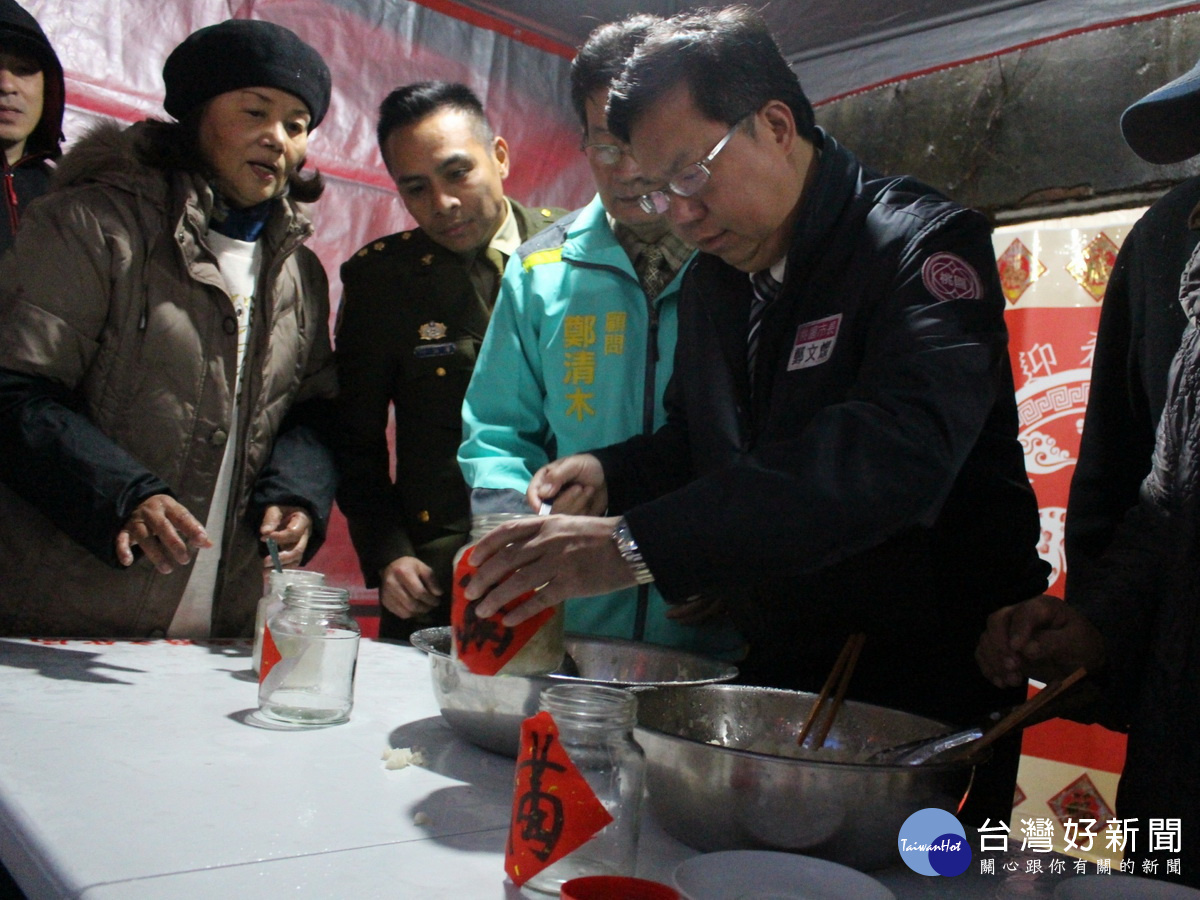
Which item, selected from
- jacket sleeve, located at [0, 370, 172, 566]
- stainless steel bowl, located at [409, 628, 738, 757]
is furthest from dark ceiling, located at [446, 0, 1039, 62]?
stainless steel bowl, located at [409, 628, 738, 757]

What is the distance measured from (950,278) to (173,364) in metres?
1.49

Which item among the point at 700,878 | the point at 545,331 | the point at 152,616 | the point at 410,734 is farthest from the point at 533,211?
the point at 700,878

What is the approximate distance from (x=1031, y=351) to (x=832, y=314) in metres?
2.01

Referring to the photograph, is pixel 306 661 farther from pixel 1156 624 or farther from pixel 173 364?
pixel 1156 624

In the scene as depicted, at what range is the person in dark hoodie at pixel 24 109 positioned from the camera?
2518mm

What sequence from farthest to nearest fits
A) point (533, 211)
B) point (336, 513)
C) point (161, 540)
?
point (336, 513) → point (533, 211) → point (161, 540)

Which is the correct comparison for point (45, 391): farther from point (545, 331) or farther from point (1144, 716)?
point (1144, 716)

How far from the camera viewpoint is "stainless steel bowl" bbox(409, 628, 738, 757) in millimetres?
1171

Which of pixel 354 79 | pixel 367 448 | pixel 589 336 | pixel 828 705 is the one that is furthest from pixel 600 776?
pixel 354 79

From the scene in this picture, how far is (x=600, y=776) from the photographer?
87 centimetres

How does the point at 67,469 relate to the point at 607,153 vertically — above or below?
below

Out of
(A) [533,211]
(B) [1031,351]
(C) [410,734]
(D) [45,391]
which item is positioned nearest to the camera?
(C) [410,734]

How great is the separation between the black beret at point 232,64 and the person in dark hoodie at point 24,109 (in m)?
0.58

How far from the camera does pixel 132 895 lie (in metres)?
0.77
